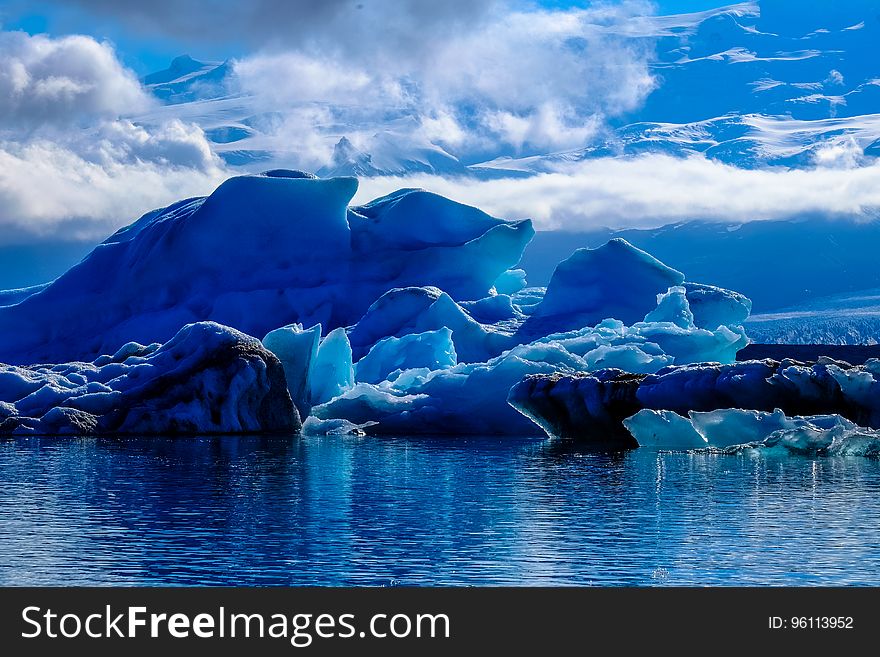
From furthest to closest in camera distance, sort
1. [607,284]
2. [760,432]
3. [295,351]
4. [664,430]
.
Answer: [607,284]
[295,351]
[664,430]
[760,432]

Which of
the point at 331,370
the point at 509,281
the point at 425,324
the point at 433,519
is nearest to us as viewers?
the point at 433,519

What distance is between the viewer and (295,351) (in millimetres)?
32656

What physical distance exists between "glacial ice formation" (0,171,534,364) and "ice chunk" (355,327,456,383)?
6.61 meters

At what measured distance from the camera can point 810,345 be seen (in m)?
72.8

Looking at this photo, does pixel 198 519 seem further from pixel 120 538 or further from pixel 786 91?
pixel 786 91

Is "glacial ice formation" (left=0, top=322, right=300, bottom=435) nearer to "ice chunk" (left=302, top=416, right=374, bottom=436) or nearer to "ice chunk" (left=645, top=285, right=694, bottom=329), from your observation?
"ice chunk" (left=302, top=416, right=374, bottom=436)

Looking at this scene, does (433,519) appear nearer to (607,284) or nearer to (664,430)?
(664,430)

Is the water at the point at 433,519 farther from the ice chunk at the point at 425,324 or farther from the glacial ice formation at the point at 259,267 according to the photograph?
the glacial ice formation at the point at 259,267

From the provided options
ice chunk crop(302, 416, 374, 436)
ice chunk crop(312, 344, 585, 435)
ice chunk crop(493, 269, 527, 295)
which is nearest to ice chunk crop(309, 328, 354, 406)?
ice chunk crop(312, 344, 585, 435)

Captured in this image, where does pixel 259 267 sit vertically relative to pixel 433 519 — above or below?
above

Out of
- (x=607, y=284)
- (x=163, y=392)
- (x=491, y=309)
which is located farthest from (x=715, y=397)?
(x=491, y=309)

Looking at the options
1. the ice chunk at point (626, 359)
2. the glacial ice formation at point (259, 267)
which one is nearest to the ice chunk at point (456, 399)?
the ice chunk at point (626, 359)

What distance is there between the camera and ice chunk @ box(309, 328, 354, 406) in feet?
111

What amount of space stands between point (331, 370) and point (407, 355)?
3.05m
